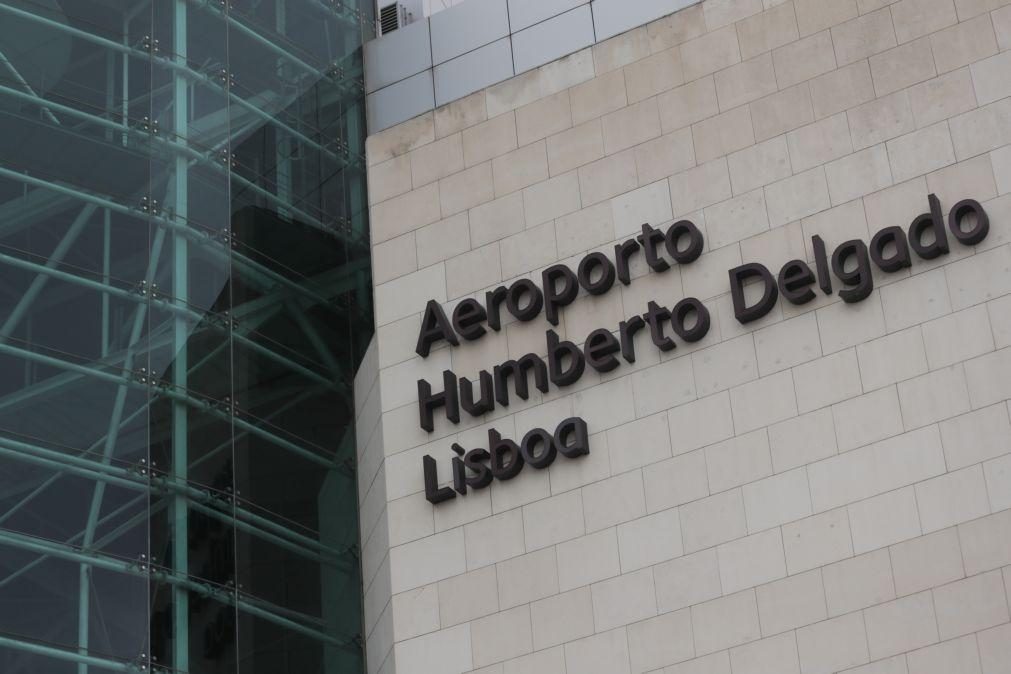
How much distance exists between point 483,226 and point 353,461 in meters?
3.97

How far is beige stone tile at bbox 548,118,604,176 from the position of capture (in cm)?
2853

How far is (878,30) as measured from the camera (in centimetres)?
2703

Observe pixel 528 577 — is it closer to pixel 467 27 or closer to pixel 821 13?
pixel 821 13

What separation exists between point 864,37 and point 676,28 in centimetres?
286

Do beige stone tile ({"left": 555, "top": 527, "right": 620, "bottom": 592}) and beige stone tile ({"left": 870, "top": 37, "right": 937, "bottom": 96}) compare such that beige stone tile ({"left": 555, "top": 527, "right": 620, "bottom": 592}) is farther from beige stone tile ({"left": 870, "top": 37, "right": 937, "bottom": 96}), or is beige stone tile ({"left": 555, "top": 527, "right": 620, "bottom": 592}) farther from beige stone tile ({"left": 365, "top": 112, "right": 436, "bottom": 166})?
beige stone tile ({"left": 365, "top": 112, "right": 436, "bottom": 166})

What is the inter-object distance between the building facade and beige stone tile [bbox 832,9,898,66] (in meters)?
0.05

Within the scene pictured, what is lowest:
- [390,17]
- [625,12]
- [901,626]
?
[901,626]

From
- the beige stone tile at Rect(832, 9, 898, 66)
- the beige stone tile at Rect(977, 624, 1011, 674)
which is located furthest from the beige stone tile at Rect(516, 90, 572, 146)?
the beige stone tile at Rect(977, 624, 1011, 674)

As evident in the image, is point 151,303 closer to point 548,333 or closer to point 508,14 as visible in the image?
point 548,333

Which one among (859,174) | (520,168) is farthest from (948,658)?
(520,168)

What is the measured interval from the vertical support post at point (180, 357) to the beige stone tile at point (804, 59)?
8.60 metres

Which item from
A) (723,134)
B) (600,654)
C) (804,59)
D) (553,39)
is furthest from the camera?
(553,39)

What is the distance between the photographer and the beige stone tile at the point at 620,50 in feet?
94.3

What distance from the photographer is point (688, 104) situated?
28.0 metres
